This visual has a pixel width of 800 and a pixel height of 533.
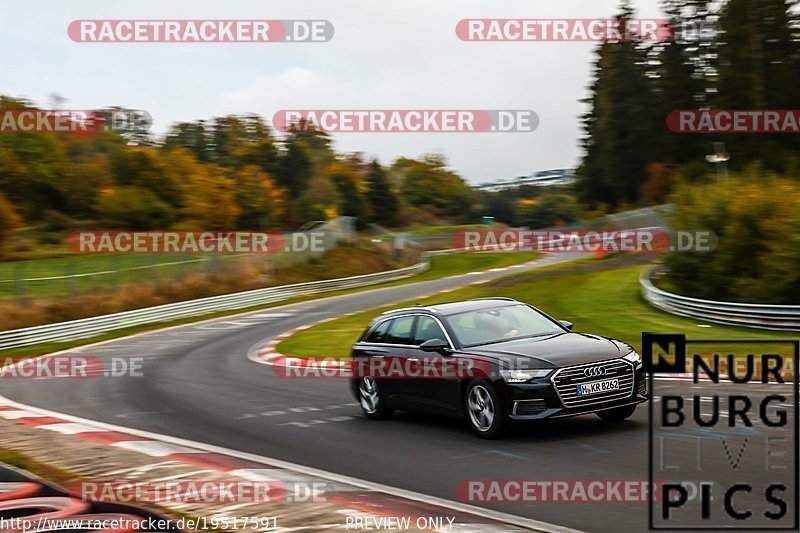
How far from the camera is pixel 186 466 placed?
873 cm

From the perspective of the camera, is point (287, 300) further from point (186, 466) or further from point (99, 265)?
point (186, 466)

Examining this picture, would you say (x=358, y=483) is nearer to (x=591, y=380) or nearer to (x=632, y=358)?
(x=591, y=380)

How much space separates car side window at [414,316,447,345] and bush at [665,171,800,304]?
1716 cm

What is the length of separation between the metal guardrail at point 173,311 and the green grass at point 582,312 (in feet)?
25.6

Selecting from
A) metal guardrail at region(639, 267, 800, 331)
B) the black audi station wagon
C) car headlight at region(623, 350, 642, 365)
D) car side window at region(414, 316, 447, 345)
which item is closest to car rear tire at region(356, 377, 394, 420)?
the black audi station wagon

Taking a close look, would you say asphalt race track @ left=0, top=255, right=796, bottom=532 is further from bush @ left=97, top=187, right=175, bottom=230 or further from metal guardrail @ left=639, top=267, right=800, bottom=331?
bush @ left=97, top=187, right=175, bottom=230

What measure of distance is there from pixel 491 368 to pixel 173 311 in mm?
29073

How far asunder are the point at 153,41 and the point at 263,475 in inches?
688

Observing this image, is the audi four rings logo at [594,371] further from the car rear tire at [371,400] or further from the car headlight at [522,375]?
the car rear tire at [371,400]

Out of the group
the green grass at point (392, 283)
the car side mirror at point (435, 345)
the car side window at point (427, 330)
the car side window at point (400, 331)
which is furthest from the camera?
the green grass at point (392, 283)

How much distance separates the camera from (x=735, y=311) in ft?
82.5

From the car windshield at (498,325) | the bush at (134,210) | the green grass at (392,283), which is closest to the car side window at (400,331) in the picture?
the car windshield at (498,325)

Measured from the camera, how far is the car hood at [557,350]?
9562mm

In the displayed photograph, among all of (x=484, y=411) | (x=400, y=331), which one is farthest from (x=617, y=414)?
(x=400, y=331)
